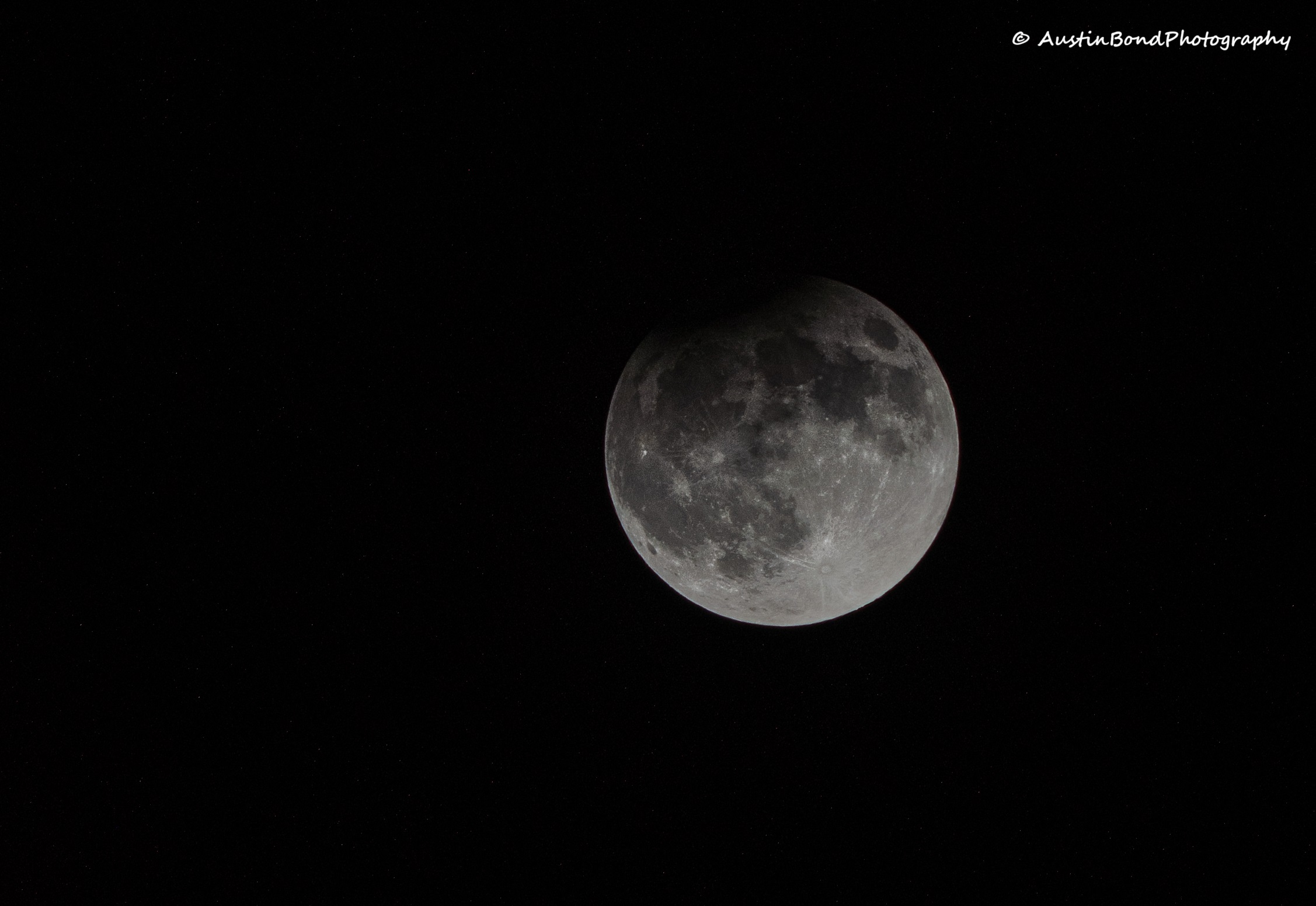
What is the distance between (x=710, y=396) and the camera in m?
3.05

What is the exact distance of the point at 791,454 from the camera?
2.95 m

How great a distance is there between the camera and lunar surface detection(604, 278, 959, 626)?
9.78ft

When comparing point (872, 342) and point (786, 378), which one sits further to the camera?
point (872, 342)

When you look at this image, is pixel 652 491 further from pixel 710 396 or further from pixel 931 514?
pixel 931 514

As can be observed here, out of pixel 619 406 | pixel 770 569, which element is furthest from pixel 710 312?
pixel 770 569

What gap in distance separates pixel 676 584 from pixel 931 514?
1.24 m

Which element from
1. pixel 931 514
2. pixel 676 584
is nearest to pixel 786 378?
pixel 931 514

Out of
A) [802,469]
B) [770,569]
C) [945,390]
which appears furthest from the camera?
[945,390]

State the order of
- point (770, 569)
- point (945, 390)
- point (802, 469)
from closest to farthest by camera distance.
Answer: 1. point (802, 469)
2. point (770, 569)
3. point (945, 390)

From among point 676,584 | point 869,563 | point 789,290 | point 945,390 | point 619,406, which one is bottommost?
point 676,584

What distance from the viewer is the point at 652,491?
3229mm

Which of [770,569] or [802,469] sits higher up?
[802,469]

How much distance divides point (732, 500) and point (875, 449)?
0.63 metres

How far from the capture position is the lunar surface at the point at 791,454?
298 cm
